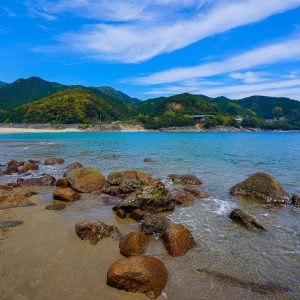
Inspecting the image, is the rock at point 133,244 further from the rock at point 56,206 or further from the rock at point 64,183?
the rock at point 64,183

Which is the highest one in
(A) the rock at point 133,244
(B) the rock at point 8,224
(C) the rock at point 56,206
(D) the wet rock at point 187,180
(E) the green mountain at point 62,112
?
(E) the green mountain at point 62,112

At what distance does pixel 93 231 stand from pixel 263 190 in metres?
9.11

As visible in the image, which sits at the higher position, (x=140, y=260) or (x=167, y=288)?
(x=140, y=260)

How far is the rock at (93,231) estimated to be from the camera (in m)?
8.07

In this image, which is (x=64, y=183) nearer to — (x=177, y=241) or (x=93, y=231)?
(x=93, y=231)

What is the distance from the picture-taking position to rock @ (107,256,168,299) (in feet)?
18.4

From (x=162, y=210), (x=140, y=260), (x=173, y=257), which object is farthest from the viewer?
(x=162, y=210)

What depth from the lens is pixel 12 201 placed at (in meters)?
11.4

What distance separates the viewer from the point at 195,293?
18.4 ft

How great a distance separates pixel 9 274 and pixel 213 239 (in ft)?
18.3

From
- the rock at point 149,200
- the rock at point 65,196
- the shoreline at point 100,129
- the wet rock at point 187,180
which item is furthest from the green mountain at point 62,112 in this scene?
the rock at point 149,200

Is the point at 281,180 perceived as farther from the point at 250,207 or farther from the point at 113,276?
the point at 113,276

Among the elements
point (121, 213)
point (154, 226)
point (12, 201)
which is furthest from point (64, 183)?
point (154, 226)

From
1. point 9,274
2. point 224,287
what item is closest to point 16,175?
point 9,274
